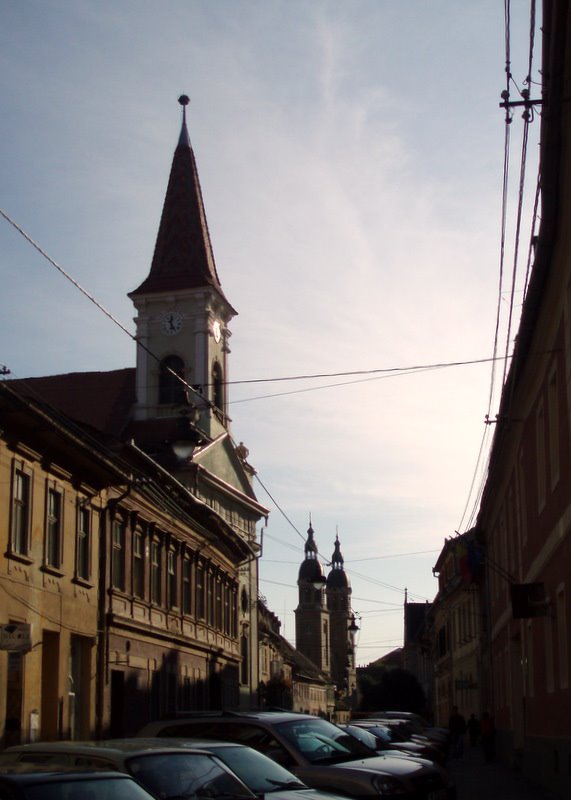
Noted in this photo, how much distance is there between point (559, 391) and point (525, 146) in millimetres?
6170

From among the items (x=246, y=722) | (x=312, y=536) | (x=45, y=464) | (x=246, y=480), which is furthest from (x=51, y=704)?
(x=312, y=536)

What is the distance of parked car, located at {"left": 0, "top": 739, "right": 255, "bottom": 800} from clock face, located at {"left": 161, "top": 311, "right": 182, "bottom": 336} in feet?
208

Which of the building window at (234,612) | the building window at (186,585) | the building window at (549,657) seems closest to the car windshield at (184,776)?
the building window at (549,657)

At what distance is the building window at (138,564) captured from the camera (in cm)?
3061

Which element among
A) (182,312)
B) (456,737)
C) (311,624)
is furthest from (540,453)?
(311,624)

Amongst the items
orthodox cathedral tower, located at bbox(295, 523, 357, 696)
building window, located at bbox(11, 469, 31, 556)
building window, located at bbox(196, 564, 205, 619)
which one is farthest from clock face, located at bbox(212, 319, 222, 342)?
orthodox cathedral tower, located at bbox(295, 523, 357, 696)

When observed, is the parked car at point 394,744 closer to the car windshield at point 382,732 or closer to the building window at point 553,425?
the car windshield at point 382,732

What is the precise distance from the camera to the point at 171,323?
239 ft

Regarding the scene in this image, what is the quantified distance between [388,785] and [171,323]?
61574 millimetres

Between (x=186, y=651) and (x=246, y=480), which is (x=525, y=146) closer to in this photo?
(x=186, y=651)

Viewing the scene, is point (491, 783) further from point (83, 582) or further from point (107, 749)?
point (107, 749)

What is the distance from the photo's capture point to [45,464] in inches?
926

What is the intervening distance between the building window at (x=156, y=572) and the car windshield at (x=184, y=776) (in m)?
23.2

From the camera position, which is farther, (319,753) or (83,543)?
(83,543)
